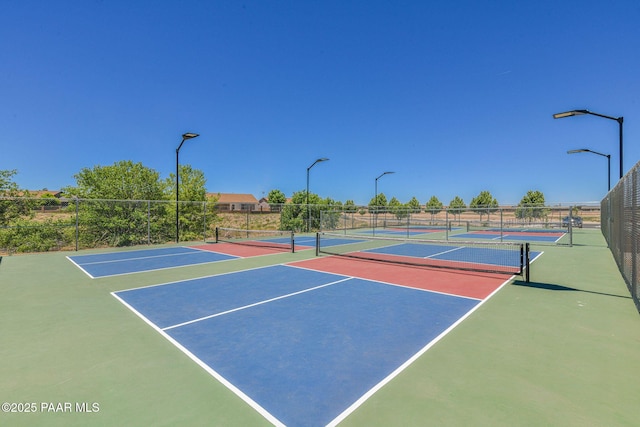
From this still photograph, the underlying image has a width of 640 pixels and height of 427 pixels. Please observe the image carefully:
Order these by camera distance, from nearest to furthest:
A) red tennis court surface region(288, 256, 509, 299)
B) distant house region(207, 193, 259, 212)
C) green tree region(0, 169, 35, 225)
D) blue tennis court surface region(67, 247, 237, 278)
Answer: red tennis court surface region(288, 256, 509, 299) → blue tennis court surface region(67, 247, 237, 278) → green tree region(0, 169, 35, 225) → distant house region(207, 193, 259, 212)

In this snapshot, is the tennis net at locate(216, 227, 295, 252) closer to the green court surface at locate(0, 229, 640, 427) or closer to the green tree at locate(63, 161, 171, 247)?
the green tree at locate(63, 161, 171, 247)

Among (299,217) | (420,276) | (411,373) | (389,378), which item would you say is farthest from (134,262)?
(299,217)

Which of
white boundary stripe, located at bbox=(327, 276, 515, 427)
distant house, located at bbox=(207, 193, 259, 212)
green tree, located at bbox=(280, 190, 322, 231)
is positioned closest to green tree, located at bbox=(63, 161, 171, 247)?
green tree, located at bbox=(280, 190, 322, 231)

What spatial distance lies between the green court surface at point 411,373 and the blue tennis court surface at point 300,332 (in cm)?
23

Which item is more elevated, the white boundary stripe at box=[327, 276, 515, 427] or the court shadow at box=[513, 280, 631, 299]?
the white boundary stripe at box=[327, 276, 515, 427]

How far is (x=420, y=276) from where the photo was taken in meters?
9.94

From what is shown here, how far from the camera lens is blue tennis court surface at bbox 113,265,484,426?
3.50 metres

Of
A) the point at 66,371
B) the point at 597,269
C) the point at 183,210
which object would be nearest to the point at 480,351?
the point at 66,371

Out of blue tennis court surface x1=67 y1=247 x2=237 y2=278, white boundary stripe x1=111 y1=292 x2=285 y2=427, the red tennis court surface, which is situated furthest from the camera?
blue tennis court surface x1=67 y1=247 x2=237 y2=278

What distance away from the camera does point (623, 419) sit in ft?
9.93

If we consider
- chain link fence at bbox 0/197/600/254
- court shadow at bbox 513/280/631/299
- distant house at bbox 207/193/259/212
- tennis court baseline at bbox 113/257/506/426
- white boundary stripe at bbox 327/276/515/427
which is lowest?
court shadow at bbox 513/280/631/299

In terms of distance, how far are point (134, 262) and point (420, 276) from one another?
460 inches

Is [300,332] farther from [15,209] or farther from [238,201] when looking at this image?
[238,201]

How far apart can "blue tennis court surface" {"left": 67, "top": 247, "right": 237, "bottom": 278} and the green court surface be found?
4.17 meters
